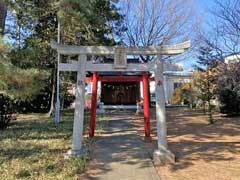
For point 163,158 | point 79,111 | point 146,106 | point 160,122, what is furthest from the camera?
point 146,106

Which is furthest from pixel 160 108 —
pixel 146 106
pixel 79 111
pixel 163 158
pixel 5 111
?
pixel 5 111

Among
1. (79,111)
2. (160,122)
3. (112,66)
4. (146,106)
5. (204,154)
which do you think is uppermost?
(112,66)

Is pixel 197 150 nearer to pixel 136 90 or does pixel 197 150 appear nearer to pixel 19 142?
pixel 19 142

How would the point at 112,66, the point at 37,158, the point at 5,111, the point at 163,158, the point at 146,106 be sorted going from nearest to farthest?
the point at 163,158 < the point at 37,158 < the point at 112,66 < the point at 146,106 < the point at 5,111

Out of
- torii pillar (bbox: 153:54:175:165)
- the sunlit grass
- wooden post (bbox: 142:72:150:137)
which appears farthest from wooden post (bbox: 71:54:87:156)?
wooden post (bbox: 142:72:150:137)

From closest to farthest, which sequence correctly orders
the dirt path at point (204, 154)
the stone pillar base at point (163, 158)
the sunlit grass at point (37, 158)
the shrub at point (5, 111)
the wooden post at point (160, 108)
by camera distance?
the sunlit grass at point (37, 158), the dirt path at point (204, 154), the stone pillar base at point (163, 158), the wooden post at point (160, 108), the shrub at point (5, 111)

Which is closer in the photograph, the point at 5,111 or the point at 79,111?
the point at 79,111

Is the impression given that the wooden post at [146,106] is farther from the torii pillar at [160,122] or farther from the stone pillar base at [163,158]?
the stone pillar base at [163,158]

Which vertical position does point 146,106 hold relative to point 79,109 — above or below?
above

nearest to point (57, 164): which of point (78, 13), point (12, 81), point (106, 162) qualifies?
point (106, 162)

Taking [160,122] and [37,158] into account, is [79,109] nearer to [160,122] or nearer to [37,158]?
[37,158]

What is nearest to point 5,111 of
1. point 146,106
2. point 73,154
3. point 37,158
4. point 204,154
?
point 146,106

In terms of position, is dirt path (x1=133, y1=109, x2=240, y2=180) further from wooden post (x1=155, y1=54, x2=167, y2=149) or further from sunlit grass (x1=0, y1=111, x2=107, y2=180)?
sunlit grass (x1=0, y1=111, x2=107, y2=180)

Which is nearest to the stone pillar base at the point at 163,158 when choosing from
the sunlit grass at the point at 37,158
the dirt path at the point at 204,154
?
the dirt path at the point at 204,154
